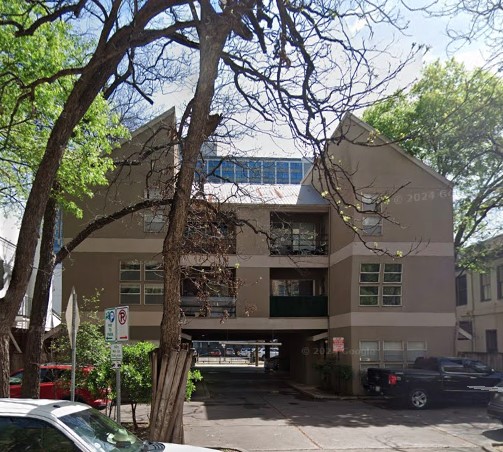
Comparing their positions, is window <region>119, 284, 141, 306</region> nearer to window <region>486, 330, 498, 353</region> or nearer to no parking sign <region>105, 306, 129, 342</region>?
no parking sign <region>105, 306, 129, 342</region>

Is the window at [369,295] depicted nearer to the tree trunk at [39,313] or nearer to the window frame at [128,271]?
the window frame at [128,271]

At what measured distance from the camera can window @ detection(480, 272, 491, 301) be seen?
3412cm

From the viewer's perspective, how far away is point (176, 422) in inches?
328

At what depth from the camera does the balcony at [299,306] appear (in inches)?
1078

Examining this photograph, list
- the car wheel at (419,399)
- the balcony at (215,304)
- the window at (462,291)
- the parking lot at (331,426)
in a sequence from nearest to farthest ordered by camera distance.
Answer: the parking lot at (331,426), the car wheel at (419,399), the balcony at (215,304), the window at (462,291)

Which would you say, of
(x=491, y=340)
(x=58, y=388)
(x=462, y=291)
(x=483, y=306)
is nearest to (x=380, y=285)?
(x=483, y=306)

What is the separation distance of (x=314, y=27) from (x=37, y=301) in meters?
8.45

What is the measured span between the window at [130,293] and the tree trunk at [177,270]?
17.4 metres

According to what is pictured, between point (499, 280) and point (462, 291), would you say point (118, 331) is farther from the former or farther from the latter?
point (462, 291)

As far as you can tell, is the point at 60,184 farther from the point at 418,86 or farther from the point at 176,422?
the point at 418,86

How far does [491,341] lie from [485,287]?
3.07 metres

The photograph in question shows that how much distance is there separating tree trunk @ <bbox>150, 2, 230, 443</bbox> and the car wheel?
45.0 feet

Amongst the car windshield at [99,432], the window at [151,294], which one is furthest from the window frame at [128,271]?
the car windshield at [99,432]

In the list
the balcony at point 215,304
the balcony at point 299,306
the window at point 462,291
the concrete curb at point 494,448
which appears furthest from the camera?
the window at point 462,291
